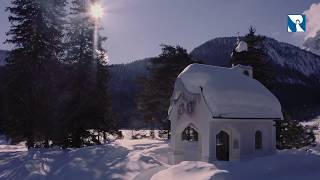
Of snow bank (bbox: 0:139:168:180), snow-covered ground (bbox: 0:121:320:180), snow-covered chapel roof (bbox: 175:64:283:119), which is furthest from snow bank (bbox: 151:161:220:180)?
snow-covered chapel roof (bbox: 175:64:283:119)

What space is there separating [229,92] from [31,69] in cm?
1631

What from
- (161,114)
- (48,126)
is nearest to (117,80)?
(161,114)

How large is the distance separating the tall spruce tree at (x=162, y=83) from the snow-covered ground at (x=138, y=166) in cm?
1447

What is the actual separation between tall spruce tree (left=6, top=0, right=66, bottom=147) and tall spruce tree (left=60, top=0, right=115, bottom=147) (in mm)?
2210

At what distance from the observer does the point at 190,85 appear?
23719 mm

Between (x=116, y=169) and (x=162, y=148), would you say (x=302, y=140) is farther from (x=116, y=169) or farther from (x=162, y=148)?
(x=116, y=169)

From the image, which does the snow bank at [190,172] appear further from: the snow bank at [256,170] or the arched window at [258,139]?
the arched window at [258,139]

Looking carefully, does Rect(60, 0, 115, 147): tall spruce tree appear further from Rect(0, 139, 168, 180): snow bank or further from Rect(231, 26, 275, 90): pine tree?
Rect(231, 26, 275, 90): pine tree

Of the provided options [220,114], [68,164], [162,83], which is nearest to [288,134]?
[162,83]

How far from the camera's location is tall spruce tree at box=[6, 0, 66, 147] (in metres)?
31.5

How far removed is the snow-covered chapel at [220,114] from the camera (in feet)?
74.4

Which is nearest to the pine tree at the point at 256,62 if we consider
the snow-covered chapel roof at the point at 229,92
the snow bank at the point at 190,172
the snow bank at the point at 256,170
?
the snow-covered chapel roof at the point at 229,92

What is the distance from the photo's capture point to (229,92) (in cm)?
2403

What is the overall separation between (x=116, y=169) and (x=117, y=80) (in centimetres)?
14540
